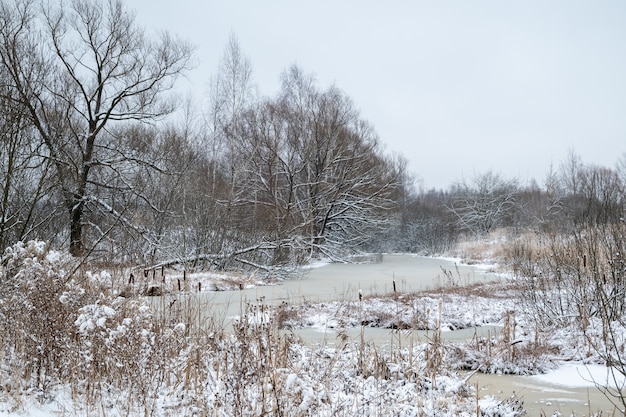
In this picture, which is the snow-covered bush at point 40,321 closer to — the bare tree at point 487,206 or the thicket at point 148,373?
the thicket at point 148,373

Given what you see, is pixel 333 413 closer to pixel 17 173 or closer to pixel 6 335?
pixel 6 335

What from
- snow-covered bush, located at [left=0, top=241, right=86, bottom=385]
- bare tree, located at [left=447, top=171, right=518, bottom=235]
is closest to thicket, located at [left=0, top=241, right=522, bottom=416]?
snow-covered bush, located at [left=0, top=241, right=86, bottom=385]

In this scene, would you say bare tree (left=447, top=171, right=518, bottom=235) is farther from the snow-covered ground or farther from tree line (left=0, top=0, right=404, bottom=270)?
the snow-covered ground

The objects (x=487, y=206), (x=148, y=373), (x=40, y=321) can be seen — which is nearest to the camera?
(x=148, y=373)

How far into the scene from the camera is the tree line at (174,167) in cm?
737

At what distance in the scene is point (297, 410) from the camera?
3475mm

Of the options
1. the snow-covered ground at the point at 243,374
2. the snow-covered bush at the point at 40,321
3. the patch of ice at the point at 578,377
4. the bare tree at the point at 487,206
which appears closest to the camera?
the snow-covered ground at the point at 243,374

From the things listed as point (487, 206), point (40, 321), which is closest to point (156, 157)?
point (40, 321)

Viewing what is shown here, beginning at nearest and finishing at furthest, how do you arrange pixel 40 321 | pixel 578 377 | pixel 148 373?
pixel 148 373 < pixel 40 321 < pixel 578 377

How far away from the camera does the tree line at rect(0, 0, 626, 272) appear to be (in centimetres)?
737

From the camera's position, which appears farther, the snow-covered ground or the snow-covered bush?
the snow-covered bush

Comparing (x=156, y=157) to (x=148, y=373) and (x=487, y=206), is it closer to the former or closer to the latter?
(x=148, y=373)

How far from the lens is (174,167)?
1616 cm

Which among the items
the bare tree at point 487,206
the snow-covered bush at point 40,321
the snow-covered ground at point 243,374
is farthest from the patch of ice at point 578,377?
the bare tree at point 487,206
